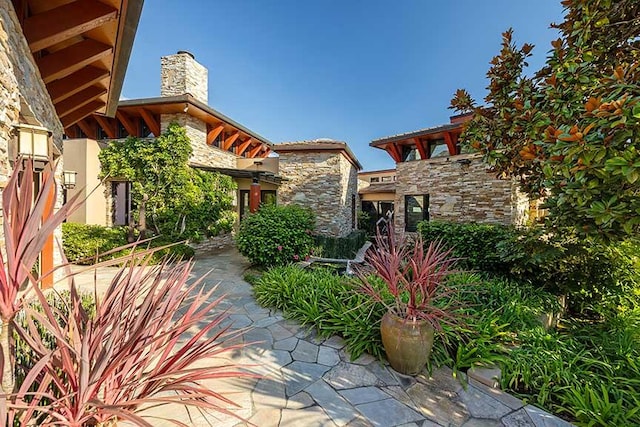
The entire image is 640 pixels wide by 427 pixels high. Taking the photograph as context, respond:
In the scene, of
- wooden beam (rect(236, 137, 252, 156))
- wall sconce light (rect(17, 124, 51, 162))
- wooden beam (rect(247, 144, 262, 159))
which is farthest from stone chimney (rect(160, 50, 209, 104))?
wall sconce light (rect(17, 124, 51, 162))

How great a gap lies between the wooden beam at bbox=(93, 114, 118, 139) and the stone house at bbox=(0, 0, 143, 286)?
6203 millimetres

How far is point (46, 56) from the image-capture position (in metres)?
4.25

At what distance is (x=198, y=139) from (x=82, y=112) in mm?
4124

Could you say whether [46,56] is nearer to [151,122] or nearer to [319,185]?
[151,122]

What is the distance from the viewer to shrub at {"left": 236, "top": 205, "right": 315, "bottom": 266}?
25.6 ft

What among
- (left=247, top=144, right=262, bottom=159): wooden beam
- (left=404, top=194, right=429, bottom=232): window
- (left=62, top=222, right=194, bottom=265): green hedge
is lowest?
(left=62, top=222, right=194, bottom=265): green hedge

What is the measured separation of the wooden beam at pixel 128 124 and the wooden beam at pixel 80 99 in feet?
14.6

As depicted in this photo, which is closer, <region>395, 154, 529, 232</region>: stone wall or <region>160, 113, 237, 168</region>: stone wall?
<region>395, 154, 529, 232</region>: stone wall

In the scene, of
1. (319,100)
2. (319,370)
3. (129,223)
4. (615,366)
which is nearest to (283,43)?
(319,100)

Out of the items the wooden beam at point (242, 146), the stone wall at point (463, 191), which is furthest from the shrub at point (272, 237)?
the wooden beam at point (242, 146)

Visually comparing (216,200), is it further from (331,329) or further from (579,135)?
(579,135)

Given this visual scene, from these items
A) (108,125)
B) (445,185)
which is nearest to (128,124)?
(108,125)

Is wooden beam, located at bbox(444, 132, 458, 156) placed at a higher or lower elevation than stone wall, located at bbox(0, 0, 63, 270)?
higher

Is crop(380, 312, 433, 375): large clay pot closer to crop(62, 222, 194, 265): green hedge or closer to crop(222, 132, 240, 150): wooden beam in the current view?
crop(62, 222, 194, 265): green hedge
